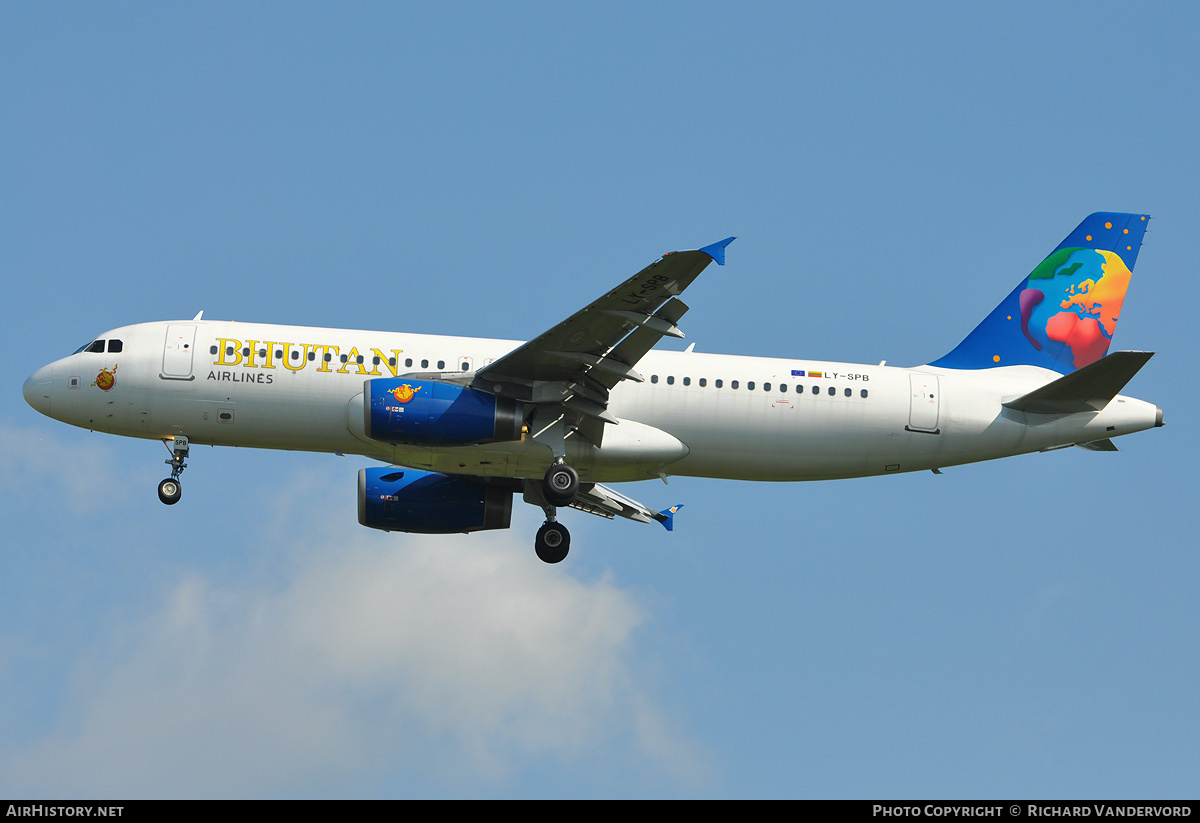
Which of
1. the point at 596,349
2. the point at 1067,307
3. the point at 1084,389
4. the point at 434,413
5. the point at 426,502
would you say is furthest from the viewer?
the point at 1067,307

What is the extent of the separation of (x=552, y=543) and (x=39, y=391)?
44.1 ft

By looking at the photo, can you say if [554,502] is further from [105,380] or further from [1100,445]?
[1100,445]

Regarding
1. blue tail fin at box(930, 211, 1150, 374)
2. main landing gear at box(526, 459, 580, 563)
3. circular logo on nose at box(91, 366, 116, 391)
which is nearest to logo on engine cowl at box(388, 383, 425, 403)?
main landing gear at box(526, 459, 580, 563)

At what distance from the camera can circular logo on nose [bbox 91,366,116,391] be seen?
3272 cm

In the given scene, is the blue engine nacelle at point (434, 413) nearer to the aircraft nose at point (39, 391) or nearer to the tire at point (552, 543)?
the tire at point (552, 543)

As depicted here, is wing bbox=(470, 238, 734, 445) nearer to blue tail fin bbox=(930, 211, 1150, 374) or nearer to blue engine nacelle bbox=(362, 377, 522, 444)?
blue engine nacelle bbox=(362, 377, 522, 444)

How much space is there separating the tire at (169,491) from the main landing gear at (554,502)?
30.0ft

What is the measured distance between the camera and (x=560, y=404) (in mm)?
31938

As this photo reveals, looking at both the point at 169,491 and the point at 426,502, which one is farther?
the point at 426,502

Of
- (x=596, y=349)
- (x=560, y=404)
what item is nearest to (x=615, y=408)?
(x=560, y=404)

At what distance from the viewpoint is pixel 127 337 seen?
33.2 metres

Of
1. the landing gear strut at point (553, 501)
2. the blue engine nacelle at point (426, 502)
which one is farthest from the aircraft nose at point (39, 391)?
the landing gear strut at point (553, 501)

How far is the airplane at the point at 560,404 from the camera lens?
31.2 metres
